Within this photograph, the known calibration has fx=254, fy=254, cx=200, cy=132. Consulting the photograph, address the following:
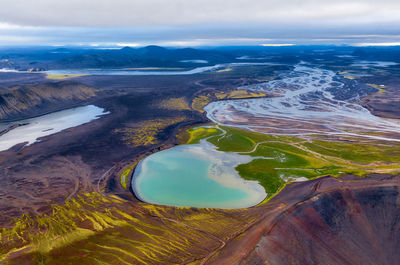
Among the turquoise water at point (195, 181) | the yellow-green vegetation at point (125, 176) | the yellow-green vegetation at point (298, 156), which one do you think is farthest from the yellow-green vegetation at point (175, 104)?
the yellow-green vegetation at point (125, 176)

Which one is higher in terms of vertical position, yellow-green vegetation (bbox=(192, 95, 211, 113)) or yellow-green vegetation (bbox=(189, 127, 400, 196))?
yellow-green vegetation (bbox=(192, 95, 211, 113))

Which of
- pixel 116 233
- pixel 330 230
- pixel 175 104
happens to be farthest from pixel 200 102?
Answer: pixel 116 233

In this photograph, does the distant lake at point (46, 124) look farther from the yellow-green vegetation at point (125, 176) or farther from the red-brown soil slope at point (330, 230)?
the red-brown soil slope at point (330, 230)

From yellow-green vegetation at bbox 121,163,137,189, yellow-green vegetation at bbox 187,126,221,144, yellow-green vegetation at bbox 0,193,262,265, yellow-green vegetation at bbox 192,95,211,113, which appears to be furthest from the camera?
yellow-green vegetation at bbox 192,95,211,113

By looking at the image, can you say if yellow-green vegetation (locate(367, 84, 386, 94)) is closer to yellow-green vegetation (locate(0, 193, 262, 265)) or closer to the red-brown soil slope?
the red-brown soil slope

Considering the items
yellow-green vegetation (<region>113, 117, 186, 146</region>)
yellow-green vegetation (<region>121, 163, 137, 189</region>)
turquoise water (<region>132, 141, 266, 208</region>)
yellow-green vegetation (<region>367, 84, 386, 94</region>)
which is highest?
yellow-green vegetation (<region>367, 84, 386, 94</region>)

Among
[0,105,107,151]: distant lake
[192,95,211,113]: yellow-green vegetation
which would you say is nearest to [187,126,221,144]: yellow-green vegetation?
[192,95,211,113]: yellow-green vegetation

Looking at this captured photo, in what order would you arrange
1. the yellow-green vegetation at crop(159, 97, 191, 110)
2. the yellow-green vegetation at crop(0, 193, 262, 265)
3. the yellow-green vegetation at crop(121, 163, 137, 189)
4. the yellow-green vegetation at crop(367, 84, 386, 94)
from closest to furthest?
1. the yellow-green vegetation at crop(0, 193, 262, 265)
2. the yellow-green vegetation at crop(121, 163, 137, 189)
3. the yellow-green vegetation at crop(159, 97, 191, 110)
4. the yellow-green vegetation at crop(367, 84, 386, 94)
